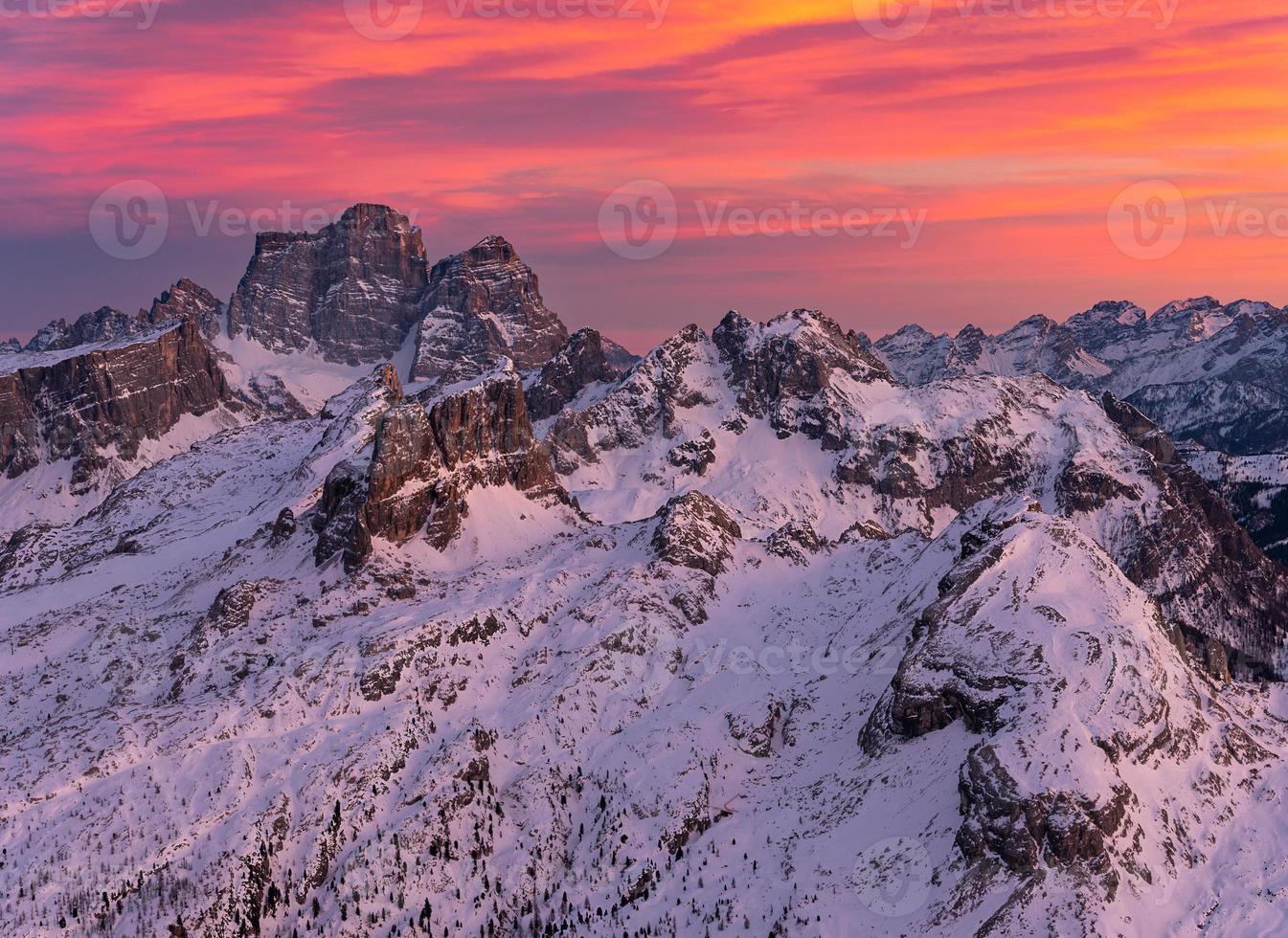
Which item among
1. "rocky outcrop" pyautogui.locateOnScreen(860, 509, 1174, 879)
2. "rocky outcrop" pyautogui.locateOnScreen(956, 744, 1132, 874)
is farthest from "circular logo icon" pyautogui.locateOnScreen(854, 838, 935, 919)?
"rocky outcrop" pyautogui.locateOnScreen(860, 509, 1174, 879)

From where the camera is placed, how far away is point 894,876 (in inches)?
6649

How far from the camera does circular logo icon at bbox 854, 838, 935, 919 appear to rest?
540 feet

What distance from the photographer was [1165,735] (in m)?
182

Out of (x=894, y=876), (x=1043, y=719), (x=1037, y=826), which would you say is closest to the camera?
(x=1037, y=826)

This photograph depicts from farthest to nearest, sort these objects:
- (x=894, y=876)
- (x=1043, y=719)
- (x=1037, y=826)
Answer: (x=1043, y=719) → (x=894, y=876) → (x=1037, y=826)

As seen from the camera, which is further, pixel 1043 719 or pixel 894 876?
pixel 1043 719

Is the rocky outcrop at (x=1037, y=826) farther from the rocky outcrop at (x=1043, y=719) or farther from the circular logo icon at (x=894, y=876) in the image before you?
the circular logo icon at (x=894, y=876)

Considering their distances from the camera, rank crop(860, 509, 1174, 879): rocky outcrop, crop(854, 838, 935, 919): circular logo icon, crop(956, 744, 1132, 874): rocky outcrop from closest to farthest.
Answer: crop(956, 744, 1132, 874): rocky outcrop → crop(860, 509, 1174, 879): rocky outcrop → crop(854, 838, 935, 919): circular logo icon

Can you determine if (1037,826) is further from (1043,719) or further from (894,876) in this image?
(894,876)

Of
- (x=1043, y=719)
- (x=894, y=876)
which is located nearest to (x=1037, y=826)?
(x=1043, y=719)

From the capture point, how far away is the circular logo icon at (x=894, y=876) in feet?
540

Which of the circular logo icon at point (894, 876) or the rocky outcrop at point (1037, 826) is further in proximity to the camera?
the circular logo icon at point (894, 876)

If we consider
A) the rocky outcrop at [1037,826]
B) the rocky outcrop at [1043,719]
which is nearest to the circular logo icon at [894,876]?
the rocky outcrop at [1037,826]

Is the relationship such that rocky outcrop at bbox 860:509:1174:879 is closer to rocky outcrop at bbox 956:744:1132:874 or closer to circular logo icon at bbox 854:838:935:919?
rocky outcrop at bbox 956:744:1132:874
